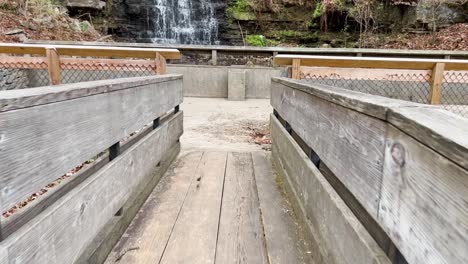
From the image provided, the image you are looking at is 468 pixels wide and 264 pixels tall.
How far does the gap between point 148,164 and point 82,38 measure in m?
10.2

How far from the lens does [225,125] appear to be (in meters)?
5.20

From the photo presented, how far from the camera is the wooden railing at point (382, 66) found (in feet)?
10.6

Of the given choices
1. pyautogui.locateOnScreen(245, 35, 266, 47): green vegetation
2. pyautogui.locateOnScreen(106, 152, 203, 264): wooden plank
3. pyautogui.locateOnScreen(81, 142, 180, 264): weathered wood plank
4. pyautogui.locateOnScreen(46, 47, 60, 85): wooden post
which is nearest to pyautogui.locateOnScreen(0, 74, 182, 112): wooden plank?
pyautogui.locateOnScreen(81, 142, 180, 264): weathered wood plank

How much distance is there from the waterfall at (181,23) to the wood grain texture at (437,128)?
12.4 m

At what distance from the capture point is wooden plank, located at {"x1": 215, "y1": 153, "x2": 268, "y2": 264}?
1.54 m

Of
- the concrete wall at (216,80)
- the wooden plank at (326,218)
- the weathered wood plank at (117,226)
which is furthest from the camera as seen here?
the concrete wall at (216,80)

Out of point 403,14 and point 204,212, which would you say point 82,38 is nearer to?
point 204,212

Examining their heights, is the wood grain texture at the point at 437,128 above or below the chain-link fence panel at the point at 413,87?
above

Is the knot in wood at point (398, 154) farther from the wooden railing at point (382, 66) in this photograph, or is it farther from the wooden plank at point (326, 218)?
the wooden railing at point (382, 66)

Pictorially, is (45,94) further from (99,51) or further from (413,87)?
(413,87)

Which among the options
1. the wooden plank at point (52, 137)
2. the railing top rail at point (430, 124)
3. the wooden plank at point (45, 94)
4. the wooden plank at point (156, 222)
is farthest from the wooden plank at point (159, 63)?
the railing top rail at point (430, 124)

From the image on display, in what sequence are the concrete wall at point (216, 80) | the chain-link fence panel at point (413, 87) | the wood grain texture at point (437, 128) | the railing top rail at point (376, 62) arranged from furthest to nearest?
1. the concrete wall at point (216, 80)
2. the chain-link fence panel at point (413, 87)
3. the railing top rail at point (376, 62)
4. the wood grain texture at point (437, 128)

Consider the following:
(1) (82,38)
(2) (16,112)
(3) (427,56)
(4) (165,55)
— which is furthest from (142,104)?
(1) (82,38)

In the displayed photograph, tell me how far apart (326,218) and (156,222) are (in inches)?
39.5
